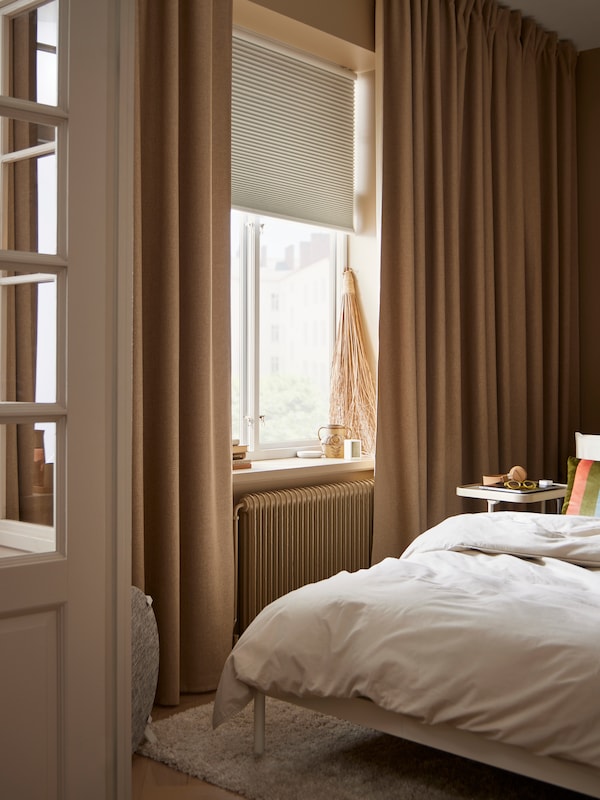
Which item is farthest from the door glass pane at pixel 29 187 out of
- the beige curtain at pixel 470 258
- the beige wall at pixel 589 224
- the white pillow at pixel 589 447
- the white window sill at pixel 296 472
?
the beige wall at pixel 589 224

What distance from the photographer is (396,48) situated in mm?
4324

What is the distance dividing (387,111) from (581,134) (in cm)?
180

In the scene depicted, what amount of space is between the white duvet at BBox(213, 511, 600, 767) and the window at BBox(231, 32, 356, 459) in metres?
1.49

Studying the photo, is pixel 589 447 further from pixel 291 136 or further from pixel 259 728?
pixel 259 728

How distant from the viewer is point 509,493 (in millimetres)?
4316

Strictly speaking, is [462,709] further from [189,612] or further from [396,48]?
[396,48]

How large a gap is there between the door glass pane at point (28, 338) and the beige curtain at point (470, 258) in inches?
94.6

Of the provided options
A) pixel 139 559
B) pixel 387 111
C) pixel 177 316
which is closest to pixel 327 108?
pixel 387 111

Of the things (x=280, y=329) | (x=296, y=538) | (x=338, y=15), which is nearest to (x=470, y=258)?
(x=280, y=329)

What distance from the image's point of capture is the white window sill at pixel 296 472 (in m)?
3.85

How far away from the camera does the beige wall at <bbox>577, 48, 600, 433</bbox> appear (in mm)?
5516

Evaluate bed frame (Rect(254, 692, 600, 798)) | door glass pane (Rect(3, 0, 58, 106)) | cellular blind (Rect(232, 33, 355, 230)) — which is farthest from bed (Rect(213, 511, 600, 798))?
cellular blind (Rect(232, 33, 355, 230))

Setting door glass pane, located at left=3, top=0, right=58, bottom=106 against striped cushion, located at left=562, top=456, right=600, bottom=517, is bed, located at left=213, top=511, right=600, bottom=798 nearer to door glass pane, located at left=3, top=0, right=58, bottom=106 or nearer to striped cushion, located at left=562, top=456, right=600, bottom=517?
striped cushion, located at left=562, top=456, right=600, bottom=517

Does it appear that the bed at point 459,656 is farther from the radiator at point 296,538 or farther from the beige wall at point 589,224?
the beige wall at point 589,224
